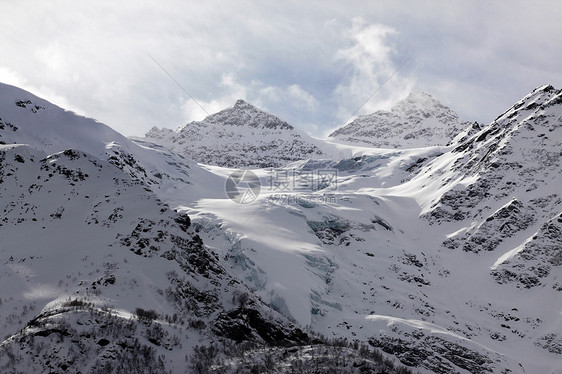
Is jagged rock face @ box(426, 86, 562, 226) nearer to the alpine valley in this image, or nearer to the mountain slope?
the alpine valley

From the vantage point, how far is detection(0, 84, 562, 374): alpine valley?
17.1 m

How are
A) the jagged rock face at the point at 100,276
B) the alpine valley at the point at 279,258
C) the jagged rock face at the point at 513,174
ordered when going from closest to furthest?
1. the jagged rock face at the point at 100,276
2. the alpine valley at the point at 279,258
3. the jagged rock face at the point at 513,174

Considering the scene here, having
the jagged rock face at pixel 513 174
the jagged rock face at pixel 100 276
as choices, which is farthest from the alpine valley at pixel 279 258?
the jagged rock face at pixel 513 174

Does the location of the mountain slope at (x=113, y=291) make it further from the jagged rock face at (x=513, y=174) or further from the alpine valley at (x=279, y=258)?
the jagged rock face at (x=513, y=174)

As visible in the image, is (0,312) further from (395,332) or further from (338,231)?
(338,231)

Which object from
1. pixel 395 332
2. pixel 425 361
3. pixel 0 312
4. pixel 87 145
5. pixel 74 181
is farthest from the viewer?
pixel 87 145

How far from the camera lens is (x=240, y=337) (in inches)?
792

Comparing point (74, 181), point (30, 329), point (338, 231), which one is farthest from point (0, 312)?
point (338, 231)

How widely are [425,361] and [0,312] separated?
3504 cm

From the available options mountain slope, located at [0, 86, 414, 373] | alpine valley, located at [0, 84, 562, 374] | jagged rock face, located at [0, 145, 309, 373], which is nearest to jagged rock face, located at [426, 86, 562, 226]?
alpine valley, located at [0, 84, 562, 374]

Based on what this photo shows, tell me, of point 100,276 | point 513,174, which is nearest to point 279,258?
point 100,276

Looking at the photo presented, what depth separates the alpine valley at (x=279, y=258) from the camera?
17.1 meters

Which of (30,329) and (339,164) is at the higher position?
(339,164)

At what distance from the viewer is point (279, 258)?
5409 cm
